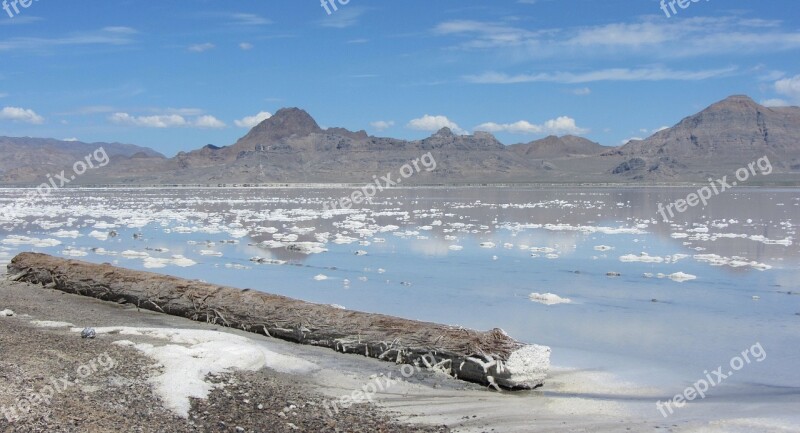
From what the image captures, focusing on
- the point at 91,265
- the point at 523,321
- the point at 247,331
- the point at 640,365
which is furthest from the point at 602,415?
the point at 91,265

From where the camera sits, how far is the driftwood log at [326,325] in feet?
23.4

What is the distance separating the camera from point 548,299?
11.8m

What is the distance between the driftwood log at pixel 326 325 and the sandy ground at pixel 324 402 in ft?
0.60

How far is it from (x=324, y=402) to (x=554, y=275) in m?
Result: 9.32

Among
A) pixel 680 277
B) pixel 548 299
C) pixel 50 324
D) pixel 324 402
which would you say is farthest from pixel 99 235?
pixel 324 402

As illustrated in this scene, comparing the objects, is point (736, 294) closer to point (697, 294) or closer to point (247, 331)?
point (697, 294)

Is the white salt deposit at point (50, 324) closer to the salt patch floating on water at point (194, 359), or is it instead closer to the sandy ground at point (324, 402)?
the salt patch floating on water at point (194, 359)

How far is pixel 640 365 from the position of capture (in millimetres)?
7902

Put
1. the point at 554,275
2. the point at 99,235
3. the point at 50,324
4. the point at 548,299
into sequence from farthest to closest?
the point at 99,235 < the point at 554,275 < the point at 548,299 < the point at 50,324

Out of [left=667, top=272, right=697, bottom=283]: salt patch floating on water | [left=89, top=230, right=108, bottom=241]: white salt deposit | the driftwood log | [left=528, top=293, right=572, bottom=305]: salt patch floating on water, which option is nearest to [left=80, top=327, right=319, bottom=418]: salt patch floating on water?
the driftwood log

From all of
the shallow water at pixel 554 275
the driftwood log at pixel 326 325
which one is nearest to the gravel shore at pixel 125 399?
the driftwood log at pixel 326 325

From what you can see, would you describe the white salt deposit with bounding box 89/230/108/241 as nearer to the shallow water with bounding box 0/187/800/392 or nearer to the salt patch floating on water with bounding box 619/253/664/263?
the shallow water with bounding box 0/187/800/392

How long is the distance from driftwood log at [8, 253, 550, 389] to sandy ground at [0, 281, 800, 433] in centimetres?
18

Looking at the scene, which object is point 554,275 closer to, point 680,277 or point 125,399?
point 680,277
